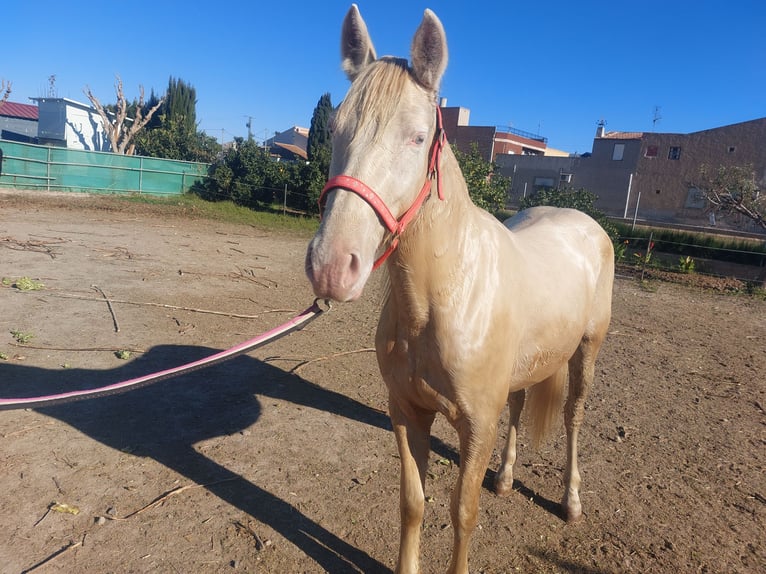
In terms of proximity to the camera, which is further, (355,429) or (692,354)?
(692,354)

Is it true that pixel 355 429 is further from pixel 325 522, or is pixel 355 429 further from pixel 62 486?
pixel 62 486

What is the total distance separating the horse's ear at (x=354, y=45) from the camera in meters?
1.73

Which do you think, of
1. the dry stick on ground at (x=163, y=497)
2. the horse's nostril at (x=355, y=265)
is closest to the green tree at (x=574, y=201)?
the dry stick on ground at (x=163, y=497)

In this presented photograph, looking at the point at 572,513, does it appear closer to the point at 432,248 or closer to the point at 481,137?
the point at 432,248

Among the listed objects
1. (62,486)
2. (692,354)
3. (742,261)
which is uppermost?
(742,261)

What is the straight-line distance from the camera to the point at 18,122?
133 feet

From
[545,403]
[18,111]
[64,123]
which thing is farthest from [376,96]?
[18,111]

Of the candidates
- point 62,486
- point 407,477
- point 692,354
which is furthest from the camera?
point 692,354

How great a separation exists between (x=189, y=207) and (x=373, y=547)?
695 inches

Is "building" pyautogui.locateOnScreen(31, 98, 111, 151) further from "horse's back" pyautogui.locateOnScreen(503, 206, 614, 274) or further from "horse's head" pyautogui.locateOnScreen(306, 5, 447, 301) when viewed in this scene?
"horse's head" pyautogui.locateOnScreen(306, 5, 447, 301)

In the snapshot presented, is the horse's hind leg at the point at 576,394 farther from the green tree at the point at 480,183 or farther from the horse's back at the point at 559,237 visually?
the green tree at the point at 480,183

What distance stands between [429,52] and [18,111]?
180ft

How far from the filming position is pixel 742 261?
13.5 metres

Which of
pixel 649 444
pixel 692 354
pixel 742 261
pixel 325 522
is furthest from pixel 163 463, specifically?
pixel 742 261
